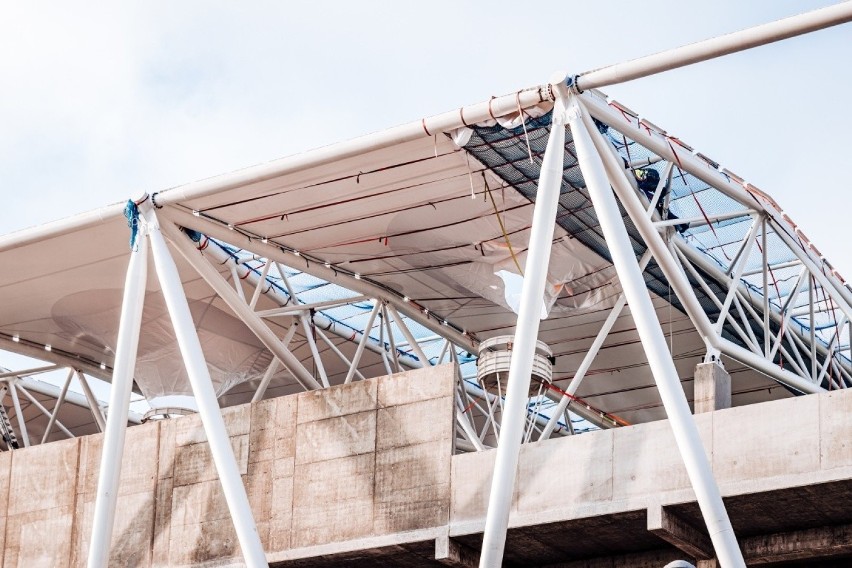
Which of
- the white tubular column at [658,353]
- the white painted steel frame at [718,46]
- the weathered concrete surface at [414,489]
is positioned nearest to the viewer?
the white tubular column at [658,353]

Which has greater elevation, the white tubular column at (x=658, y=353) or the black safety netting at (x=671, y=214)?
the black safety netting at (x=671, y=214)

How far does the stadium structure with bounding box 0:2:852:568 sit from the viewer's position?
24438 millimetres

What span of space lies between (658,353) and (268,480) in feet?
28.7

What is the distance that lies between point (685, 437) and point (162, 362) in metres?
17.6

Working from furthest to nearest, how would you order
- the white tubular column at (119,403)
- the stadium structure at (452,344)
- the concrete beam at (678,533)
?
the white tubular column at (119,403)
the stadium structure at (452,344)
the concrete beam at (678,533)

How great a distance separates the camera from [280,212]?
98.3 ft

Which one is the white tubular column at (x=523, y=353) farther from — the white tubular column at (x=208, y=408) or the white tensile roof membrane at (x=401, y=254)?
the white tubular column at (x=208, y=408)

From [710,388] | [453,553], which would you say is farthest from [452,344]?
[453,553]

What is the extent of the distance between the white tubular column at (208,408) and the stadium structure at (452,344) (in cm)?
5

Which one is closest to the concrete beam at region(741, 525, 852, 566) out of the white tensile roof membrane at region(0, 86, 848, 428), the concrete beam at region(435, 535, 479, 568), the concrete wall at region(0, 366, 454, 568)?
the concrete beam at region(435, 535, 479, 568)

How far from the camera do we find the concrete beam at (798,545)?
24734 millimetres

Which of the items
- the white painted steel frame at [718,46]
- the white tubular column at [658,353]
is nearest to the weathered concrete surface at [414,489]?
the white tubular column at [658,353]

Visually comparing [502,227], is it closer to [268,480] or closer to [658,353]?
[658,353]

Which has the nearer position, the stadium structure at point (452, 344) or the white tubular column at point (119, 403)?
the stadium structure at point (452, 344)
